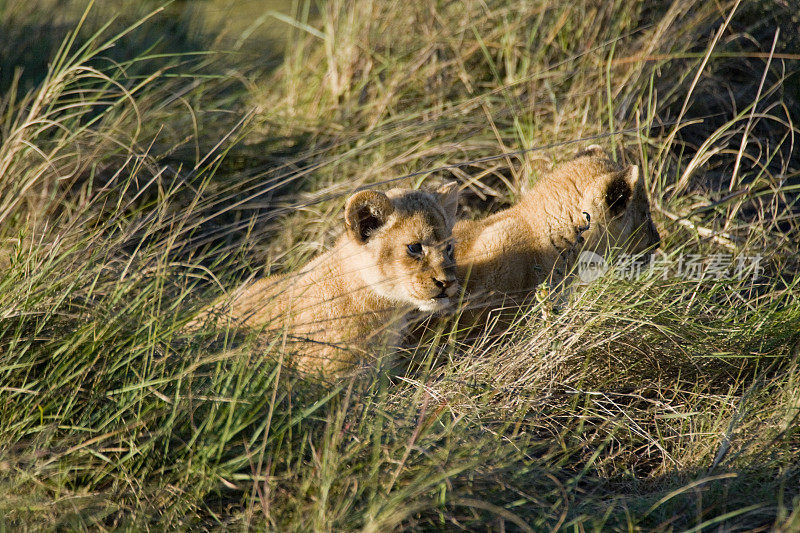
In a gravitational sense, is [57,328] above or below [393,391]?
above

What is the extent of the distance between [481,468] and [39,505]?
62.6 inches

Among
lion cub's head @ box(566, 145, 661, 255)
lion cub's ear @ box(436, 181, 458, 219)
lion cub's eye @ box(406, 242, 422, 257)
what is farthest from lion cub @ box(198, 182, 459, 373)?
lion cub's head @ box(566, 145, 661, 255)

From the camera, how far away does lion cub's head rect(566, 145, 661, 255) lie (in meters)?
4.39

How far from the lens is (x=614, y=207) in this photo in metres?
4.50

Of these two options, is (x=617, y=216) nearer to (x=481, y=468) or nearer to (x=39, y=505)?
(x=481, y=468)

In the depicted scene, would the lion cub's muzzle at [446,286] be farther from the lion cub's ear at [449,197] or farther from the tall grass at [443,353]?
the lion cub's ear at [449,197]

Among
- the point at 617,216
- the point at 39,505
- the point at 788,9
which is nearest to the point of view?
the point at 39,505

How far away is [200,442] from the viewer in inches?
113

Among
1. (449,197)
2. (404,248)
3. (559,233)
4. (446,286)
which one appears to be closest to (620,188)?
(559,233)

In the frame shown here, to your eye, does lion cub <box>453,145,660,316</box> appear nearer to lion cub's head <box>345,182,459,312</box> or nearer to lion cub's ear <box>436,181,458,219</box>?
lion cub's ear <box>436,181,458,219</box>

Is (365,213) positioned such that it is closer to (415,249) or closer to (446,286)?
(415,249)

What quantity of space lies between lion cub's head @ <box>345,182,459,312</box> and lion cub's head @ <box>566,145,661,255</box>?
95 centimetres

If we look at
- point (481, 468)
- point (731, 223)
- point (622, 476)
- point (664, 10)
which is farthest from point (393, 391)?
point (664, 10)

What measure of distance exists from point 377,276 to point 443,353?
585mm
